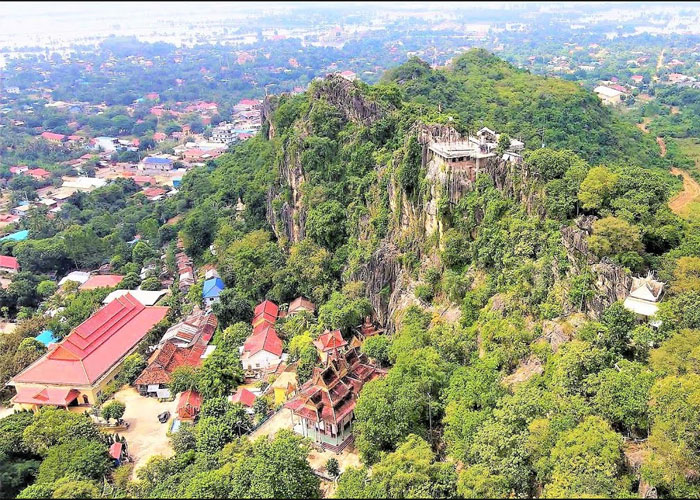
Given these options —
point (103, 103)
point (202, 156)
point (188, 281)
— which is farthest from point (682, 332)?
point (103, 103)

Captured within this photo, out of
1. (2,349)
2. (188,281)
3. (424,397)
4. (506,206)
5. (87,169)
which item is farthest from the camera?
(87,169)

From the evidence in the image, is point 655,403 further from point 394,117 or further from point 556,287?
point 394,117

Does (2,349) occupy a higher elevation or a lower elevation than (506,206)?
lower

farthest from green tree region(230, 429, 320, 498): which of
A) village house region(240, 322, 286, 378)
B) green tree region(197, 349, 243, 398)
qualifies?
village house region(240, 322, 286, 378)

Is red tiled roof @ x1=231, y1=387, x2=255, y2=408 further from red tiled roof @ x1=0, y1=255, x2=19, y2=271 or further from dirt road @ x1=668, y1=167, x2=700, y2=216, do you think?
dirt road @ x1=668, y1=167, x2=700, y2=216

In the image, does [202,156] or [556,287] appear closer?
[556,287]

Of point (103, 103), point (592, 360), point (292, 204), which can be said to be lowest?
point (103, 103)

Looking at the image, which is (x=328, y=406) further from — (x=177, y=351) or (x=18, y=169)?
(x=18, y=169)
